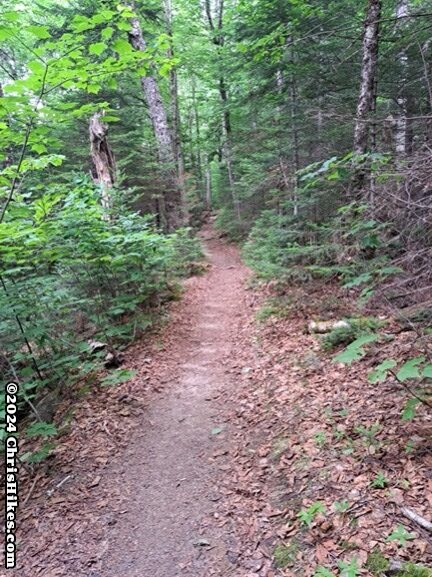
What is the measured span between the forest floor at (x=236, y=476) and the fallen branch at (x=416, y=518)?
0.04 meters

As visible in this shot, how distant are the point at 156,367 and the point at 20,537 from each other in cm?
316

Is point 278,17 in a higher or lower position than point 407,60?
higher

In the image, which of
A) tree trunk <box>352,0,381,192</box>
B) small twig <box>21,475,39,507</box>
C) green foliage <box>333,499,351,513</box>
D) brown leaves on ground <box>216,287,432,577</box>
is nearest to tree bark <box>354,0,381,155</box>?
tree trunk <box>352,0,381,192</box>

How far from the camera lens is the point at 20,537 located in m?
3.66

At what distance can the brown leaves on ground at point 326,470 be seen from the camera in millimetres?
2715

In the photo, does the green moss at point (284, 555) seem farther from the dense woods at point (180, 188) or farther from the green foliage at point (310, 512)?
the dense woods at point (180, 188)

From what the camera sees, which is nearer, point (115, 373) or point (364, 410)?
point (364, 410)

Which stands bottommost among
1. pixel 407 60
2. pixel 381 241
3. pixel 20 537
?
pixel 20 537

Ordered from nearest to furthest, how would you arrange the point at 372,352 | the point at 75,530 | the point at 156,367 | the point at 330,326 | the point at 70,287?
1. the point at 75,530
2. the point at 372,352
3. the point at 330,326
4. the point at 156,367
5. the point at 70,287

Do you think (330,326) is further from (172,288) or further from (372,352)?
(172,288)

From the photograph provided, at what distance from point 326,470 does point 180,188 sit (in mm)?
11545

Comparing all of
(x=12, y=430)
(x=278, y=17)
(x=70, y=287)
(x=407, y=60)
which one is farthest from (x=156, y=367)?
(x=278, y=17)

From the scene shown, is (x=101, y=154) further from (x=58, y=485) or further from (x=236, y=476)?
(x=236, y=476)

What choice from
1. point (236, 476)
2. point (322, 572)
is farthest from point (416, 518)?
point (236, 476)
